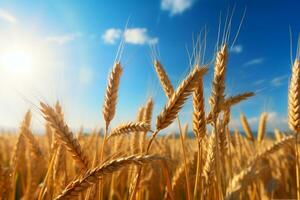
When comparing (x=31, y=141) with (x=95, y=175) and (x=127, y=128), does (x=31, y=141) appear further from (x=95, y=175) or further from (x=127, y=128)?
(x=95, y=175)

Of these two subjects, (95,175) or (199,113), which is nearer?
(95,175)

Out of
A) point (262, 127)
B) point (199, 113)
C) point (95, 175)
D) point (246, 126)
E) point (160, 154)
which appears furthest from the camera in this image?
point (246, 126)

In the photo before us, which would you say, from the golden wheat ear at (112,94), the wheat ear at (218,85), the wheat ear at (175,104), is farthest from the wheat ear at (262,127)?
the golden wheat ear at (112,94)

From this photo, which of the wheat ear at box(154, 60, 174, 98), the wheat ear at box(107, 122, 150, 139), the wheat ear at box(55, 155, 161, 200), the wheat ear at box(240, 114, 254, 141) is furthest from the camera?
the wheat ear at box(240, 114, 254, 141)

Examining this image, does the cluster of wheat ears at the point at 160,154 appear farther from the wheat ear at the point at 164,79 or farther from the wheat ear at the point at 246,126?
the wheat ear at the point at 246,126

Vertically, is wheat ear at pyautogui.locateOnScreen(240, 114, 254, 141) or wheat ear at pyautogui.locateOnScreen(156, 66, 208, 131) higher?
wheat ear at pyautogui.locateOnScreen(240, 114, 254, 141)

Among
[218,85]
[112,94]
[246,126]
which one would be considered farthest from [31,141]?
[246,126]

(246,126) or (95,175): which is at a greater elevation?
(246,126)

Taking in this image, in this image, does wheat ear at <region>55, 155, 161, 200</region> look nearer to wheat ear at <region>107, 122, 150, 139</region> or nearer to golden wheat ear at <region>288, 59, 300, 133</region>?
wheat ear at <region>107, 122, 150, 139</region>

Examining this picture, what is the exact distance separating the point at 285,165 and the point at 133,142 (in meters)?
2.97

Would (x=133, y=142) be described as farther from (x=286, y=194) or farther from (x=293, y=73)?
(x=286, y=194)

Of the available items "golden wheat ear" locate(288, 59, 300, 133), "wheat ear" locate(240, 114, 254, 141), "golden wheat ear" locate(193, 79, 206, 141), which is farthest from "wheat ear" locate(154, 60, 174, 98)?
"wheat ear" locate(240, 114, 254, 141)

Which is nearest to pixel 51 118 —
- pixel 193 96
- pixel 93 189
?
pixel 93 189

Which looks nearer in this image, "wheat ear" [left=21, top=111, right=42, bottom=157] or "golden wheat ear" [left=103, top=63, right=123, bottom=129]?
"golden wheat ear" [left=103, top=63, right=123, bottom=129]
